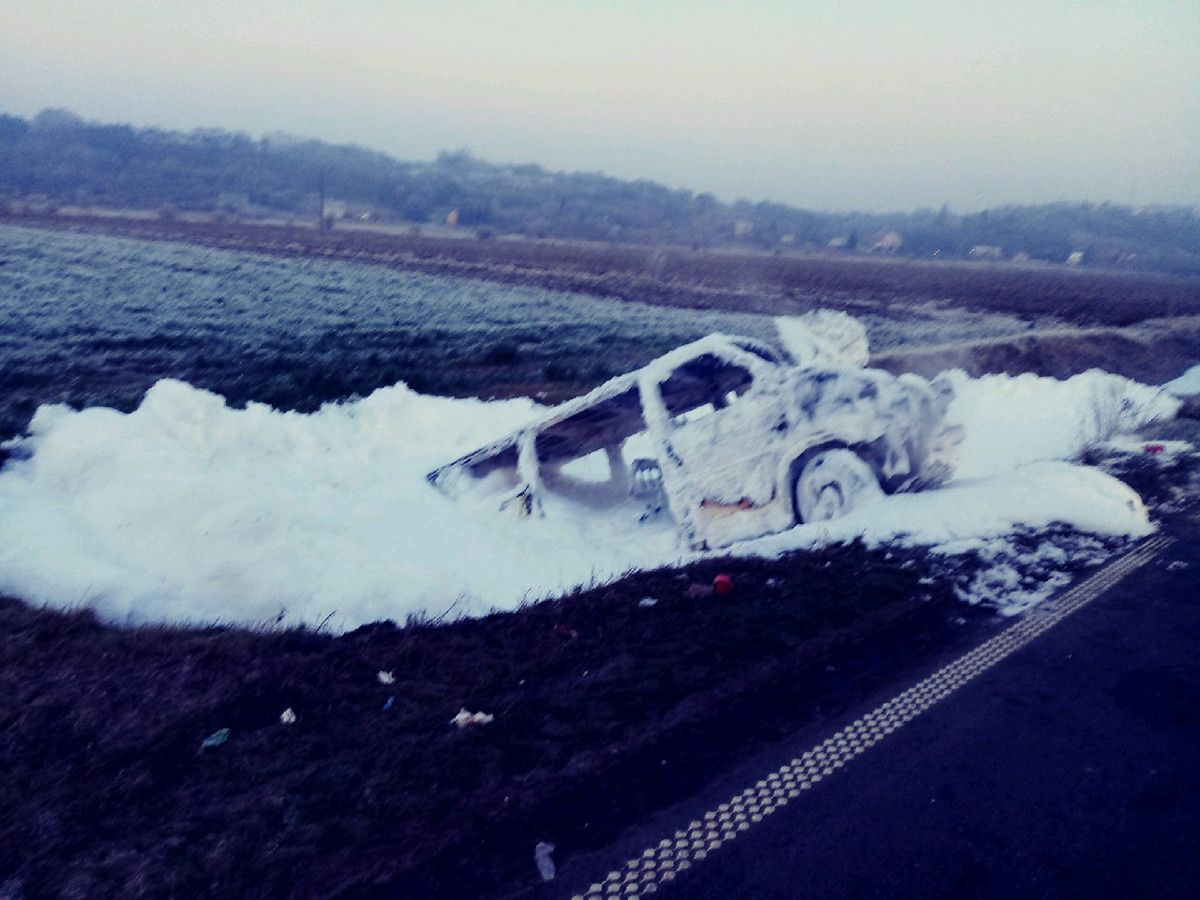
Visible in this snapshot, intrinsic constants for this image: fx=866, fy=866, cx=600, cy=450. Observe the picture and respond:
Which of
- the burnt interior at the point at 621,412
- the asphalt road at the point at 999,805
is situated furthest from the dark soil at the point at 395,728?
the burnt interior at the point at 621,412

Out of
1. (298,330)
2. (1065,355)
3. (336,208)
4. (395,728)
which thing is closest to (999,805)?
(395,728)

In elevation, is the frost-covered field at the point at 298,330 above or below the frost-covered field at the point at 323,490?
below

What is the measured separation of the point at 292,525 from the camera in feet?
22.6

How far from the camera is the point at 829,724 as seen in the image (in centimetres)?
417

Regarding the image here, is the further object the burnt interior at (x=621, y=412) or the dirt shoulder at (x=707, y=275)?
the dirt shoulder at (x=707, y=275)

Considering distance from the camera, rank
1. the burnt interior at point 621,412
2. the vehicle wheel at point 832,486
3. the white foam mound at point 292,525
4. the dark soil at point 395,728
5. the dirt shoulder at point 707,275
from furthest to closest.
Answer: the dirt shoulder at point 707,275 → the burnt interior at point 621,412 → the vehicle wheel at point 832,486 → the white foam mound at point 292,525 → the dark soil at point 395,728

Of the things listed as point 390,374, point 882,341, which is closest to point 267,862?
point 390,374

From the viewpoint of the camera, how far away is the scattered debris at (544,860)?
125 inches

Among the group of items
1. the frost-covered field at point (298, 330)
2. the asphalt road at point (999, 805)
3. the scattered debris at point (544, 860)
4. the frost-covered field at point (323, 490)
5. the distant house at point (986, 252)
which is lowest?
the frost-covered field at point (298, 330)

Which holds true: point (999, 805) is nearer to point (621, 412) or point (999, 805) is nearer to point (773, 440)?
point (773, 440)

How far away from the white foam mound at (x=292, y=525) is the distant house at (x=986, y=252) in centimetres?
9472

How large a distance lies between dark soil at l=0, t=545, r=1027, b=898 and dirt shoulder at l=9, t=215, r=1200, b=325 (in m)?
31.2

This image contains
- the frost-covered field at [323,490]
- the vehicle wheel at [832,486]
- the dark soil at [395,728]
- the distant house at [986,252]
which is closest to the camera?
the dark soil at [395,728]

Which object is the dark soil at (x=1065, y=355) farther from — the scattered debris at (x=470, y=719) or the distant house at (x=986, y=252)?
the distant house at (x=986, y=252)
